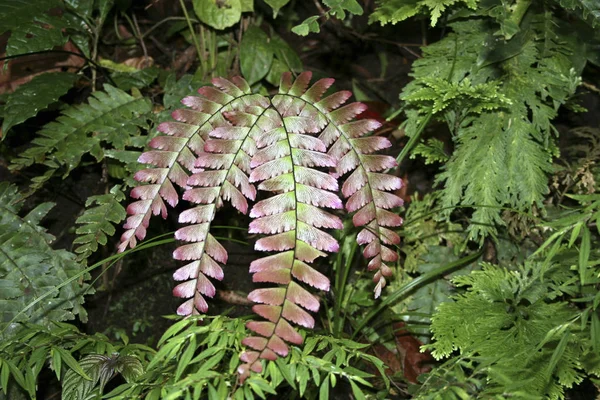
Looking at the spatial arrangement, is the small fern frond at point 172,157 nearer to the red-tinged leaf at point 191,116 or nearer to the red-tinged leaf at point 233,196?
the red-tinged leaf at point 191,116

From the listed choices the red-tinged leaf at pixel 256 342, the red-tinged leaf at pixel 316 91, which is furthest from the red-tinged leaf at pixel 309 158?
the red-tinged leaf at pixel 256 342

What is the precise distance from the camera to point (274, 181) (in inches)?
68.7

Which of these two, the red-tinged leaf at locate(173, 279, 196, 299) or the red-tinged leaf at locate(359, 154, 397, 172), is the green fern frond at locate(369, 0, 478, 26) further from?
the red-tinged leaf at locate(173, 279, 196, 299)

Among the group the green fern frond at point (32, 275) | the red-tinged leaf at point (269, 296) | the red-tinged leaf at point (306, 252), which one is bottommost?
the green fern frond at point (32, 275)

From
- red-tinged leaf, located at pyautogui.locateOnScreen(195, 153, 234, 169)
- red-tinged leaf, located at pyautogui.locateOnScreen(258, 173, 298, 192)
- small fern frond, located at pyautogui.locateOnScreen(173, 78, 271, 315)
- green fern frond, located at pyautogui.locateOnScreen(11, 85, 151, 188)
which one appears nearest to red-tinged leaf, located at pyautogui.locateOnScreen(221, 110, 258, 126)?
small fern frond, located at pyautogui.locateOnScreen(173, 78, 271, 315)

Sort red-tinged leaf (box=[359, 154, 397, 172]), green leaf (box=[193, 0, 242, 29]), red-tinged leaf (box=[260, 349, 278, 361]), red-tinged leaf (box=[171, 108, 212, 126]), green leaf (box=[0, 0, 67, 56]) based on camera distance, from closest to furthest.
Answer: red-tinged leaf (box=[260, 349, 278, 361]) → red-tinged leaf (box=[359, 154, 397, 172]) → red-tinged leaf (box=[171, 108, 212, 126]) → green leaf (box=[0, 0, 67, 56]) → green leaf (box=[193, 0, 242, 29])

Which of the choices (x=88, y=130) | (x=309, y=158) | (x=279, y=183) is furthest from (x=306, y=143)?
(x=88, y=130)

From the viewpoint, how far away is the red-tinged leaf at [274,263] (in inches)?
63.0

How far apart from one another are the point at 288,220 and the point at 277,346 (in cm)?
38

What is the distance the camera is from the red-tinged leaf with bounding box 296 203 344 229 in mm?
1684

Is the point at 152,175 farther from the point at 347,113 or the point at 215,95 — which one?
the point at 347,113

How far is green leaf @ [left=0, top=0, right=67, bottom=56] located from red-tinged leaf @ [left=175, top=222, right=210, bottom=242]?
105 centimetres

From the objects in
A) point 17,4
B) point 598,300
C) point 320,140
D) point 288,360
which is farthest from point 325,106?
point 17,4

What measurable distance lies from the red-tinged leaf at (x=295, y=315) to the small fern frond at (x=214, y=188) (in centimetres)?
26
